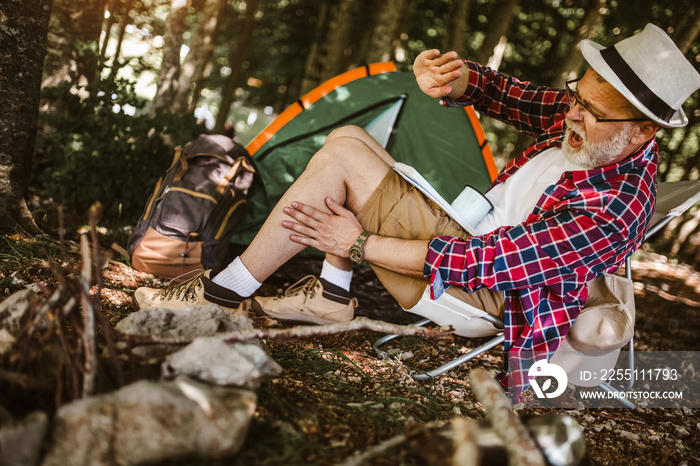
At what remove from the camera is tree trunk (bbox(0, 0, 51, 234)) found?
100.0 inches

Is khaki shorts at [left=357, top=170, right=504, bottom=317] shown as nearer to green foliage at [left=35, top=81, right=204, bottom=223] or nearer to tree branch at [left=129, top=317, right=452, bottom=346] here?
tree branch at [left=129, top=317, right=452, bottom=346]

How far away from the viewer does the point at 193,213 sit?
9.92 feet

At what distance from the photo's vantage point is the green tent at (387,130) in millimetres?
3629

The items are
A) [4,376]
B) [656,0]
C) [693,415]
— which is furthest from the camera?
[656,0]

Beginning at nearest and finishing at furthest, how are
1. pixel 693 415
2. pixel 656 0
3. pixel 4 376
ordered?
1. pixel 4 376
2. pixel 693 415
3. pixel 656 0

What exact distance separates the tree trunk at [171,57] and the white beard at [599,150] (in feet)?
11.7

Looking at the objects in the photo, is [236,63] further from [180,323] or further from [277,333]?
[277,333]

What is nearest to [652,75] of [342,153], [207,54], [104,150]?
[342,153]

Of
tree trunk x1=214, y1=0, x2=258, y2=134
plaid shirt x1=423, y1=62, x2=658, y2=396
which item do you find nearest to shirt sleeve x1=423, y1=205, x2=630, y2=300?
plaid shirt x1=423, y1=62, x2=658, y2=396

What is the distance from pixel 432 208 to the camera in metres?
2.28

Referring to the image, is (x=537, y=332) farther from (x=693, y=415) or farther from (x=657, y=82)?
(x=693, y=415)

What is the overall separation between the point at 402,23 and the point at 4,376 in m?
8.38

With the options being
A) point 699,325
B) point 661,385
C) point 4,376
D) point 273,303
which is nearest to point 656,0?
point 699,325

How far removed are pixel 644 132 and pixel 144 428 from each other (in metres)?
2.11
